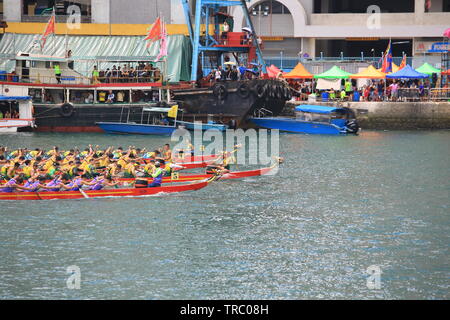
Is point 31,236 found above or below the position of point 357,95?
below

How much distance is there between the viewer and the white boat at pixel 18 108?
190 feet

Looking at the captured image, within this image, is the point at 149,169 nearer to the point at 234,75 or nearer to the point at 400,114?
the point at 234,75

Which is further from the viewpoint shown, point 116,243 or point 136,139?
point 136,139

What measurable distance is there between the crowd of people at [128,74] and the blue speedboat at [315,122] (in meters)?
7.61

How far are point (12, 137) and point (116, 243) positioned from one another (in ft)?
95.0

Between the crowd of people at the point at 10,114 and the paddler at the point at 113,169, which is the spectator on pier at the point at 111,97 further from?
the paddler at the point at 113,169

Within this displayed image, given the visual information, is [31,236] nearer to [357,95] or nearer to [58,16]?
[357,95]

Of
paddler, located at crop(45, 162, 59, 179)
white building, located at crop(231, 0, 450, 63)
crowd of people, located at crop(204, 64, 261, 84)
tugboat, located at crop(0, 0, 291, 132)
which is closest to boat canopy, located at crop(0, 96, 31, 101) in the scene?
tugboat, located at crop(0, 0, 291, 132)

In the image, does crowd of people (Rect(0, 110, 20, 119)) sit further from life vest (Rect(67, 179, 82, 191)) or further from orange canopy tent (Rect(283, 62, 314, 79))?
life vest (Rect(67, 179, 82, 191))

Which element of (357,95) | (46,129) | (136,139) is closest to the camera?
(136,139)

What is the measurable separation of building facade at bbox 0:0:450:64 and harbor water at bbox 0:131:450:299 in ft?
107

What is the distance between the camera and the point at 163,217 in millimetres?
32594
